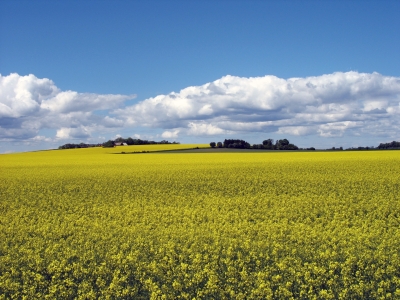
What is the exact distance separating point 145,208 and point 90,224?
273 centimetres

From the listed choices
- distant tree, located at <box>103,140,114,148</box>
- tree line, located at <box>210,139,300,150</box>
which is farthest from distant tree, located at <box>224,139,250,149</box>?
distant tree, located at <box>103,140,114,148</box>

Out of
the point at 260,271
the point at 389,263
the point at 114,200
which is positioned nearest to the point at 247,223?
the point at 260,271

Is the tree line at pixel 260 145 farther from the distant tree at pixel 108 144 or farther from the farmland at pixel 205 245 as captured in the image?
the farmland at pixel 205 245

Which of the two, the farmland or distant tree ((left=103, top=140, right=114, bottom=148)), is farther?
distant tree ((left=103, top=140, right=114, bottom=148))

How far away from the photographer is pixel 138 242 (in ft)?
36.3

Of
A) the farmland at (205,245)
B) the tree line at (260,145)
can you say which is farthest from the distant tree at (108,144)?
the farmland at (205,245)

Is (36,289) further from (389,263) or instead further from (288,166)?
(288,166)

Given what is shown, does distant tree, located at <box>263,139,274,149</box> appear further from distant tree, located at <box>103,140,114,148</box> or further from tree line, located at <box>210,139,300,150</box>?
distant tree, located at <box>103,140,114,148</box>

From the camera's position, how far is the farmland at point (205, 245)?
8930 mm

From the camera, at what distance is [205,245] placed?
33.7ft

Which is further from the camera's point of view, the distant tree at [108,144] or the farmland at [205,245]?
the distant tree at [108,144]

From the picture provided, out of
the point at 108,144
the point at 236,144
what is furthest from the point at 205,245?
the point at 108,144

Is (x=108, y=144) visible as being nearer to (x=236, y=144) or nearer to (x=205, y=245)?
(x=236, y=144)

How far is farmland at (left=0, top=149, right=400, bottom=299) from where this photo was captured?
29.3 ft
